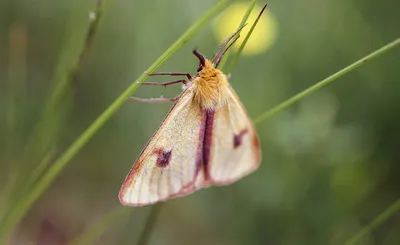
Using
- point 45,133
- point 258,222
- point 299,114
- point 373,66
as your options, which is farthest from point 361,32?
point 45,133

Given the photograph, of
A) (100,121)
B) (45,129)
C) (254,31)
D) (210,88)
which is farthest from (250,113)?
(100,121)

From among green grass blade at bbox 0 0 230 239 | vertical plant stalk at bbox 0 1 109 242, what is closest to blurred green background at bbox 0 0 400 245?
vertical plant stalk at bbox 0 1 109 242

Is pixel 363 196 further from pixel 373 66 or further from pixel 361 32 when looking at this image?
pixel 361 32

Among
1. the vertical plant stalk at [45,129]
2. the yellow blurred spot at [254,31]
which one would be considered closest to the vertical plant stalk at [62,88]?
the vertical plant stalk at [45,129]

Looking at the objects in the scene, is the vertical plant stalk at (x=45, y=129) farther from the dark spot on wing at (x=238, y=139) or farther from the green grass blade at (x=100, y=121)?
the dark spot on wing at (x=238, y=139)

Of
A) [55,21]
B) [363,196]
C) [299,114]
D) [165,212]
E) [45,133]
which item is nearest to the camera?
[45,133]

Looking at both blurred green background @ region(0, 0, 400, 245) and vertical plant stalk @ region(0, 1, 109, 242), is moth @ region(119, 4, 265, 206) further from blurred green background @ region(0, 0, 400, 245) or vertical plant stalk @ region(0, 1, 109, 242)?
blurred green background @ region(0, 0, 400, 245)

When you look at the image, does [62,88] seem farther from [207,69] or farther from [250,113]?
[250,113]
